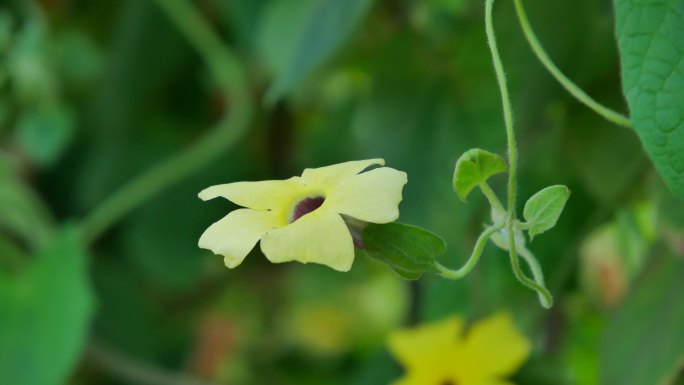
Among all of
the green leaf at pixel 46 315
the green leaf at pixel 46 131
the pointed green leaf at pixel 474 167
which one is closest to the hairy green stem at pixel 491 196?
the pointed green leaf at pixel 474 167

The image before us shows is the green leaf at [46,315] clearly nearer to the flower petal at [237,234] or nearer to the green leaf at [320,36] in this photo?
the green leaf at [320,36]

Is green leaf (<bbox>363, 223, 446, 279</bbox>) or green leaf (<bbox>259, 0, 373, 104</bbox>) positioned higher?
green leaf (<bbox>259, 0, 373, 104</bbox>)

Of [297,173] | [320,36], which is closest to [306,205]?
[320,36]

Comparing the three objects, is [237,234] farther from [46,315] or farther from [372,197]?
[46,315]

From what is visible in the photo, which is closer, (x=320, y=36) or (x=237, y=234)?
(x=237, y=234)

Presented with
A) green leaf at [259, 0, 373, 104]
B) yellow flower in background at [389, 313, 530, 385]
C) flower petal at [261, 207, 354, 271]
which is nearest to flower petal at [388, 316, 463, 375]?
yellow flower in background at [389, 313, 530, 385]

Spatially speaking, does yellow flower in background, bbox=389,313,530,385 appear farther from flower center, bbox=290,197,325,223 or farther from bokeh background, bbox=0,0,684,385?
flower center, bbox=290,197,325,223
